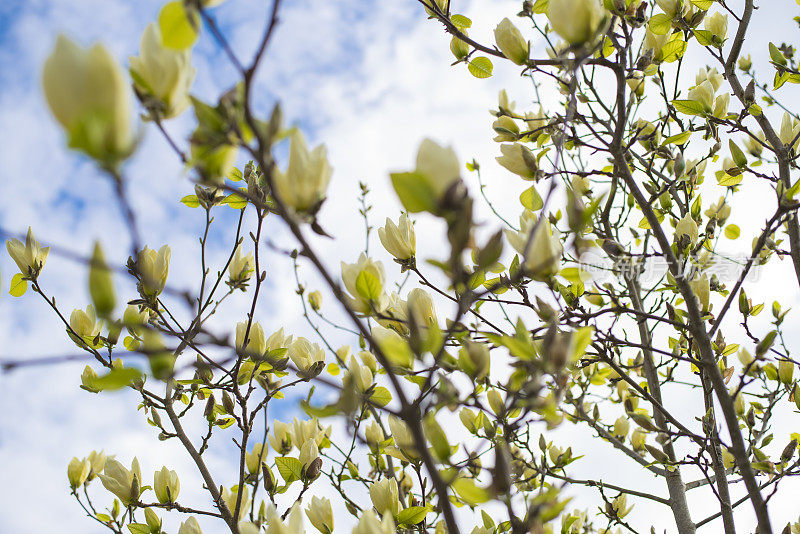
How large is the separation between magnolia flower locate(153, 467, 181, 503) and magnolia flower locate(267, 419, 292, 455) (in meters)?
0.31

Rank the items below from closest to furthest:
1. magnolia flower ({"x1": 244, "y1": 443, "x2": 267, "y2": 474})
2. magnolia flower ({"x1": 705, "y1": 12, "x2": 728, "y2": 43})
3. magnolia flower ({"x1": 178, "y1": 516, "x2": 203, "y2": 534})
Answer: magnolia flower ({"x1": 178, "y1": 516, "x2": 203, "y2": 534})
magnolia flower ({"x1": 244, "y1": 443, "x2": 267, "y2": 474})
magnolia flower ({"x1": 705, "y1": 12, "x2": 728, "y2": 43})

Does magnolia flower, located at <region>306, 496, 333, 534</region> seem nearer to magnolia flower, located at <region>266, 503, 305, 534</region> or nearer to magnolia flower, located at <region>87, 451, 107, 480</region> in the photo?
magnolia flower, located at <region>266, 503, 305, 534</region>

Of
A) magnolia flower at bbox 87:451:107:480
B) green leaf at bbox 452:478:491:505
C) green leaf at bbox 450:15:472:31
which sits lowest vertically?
green leaf at bbox 452:478:491:505

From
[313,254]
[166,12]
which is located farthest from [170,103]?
[313,254]

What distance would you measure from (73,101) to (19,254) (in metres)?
1.24

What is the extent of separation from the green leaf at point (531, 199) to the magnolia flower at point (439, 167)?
0.85m

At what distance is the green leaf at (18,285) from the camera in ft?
4.62

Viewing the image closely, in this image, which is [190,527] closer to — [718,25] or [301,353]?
[301,353]

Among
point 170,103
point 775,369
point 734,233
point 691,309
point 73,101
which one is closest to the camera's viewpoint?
point 73,101

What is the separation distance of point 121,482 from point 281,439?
1.39ft

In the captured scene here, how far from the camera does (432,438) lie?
60 cm

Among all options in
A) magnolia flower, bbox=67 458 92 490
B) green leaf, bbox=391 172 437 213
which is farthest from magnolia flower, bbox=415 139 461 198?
magnolia flower, bbox=67 458 92 490

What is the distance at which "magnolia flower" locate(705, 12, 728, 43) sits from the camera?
1.60 metres

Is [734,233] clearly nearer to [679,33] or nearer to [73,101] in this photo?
[679,33]
